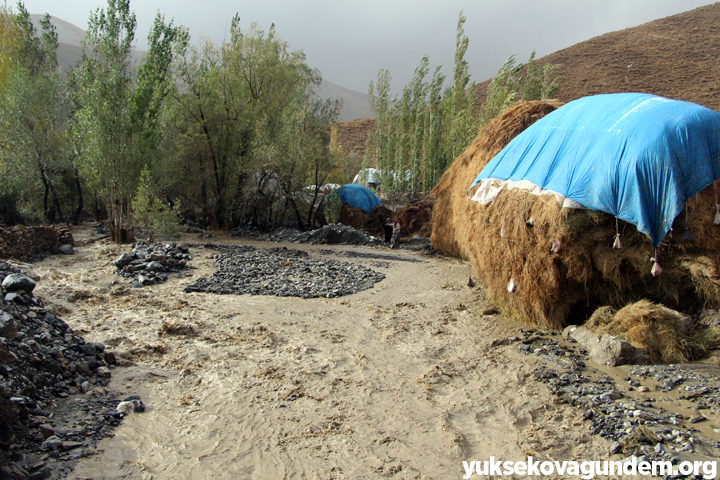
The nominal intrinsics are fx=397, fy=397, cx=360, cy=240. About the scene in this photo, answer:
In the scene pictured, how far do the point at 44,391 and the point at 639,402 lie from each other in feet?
21.8

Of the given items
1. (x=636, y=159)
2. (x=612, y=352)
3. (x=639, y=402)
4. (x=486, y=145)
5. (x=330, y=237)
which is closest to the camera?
(x=639, y=402)

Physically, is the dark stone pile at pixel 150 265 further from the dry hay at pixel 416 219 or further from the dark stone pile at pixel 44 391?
the dry hay at pixel 416 219

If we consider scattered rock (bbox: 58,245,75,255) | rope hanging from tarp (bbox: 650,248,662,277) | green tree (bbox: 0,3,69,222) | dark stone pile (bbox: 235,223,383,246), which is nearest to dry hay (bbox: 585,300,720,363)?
rope hanging from tarp (bbox: 650,248,662,277)

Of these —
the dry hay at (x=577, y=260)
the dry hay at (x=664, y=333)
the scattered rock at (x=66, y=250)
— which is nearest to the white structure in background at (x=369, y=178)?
the scattered rock at (x=66, y=250)

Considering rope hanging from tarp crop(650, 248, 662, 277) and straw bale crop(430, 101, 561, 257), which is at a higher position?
straw bale crop(430, 101, 561, 257)

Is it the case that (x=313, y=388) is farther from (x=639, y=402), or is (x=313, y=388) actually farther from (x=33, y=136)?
(x=33, y=136)

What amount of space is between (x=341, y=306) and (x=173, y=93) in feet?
49.4

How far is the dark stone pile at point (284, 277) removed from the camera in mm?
9935

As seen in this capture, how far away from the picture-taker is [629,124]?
6195 mm

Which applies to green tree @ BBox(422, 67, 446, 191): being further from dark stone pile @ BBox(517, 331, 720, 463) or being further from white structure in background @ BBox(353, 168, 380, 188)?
dark stone pile @ BBox(517, 331, 720, 463)

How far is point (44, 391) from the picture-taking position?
4.46 metres

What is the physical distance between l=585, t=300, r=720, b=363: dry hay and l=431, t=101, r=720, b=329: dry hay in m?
0.57

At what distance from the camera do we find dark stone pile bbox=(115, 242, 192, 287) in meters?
10.4

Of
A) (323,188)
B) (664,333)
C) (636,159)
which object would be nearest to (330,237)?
(323,188)
